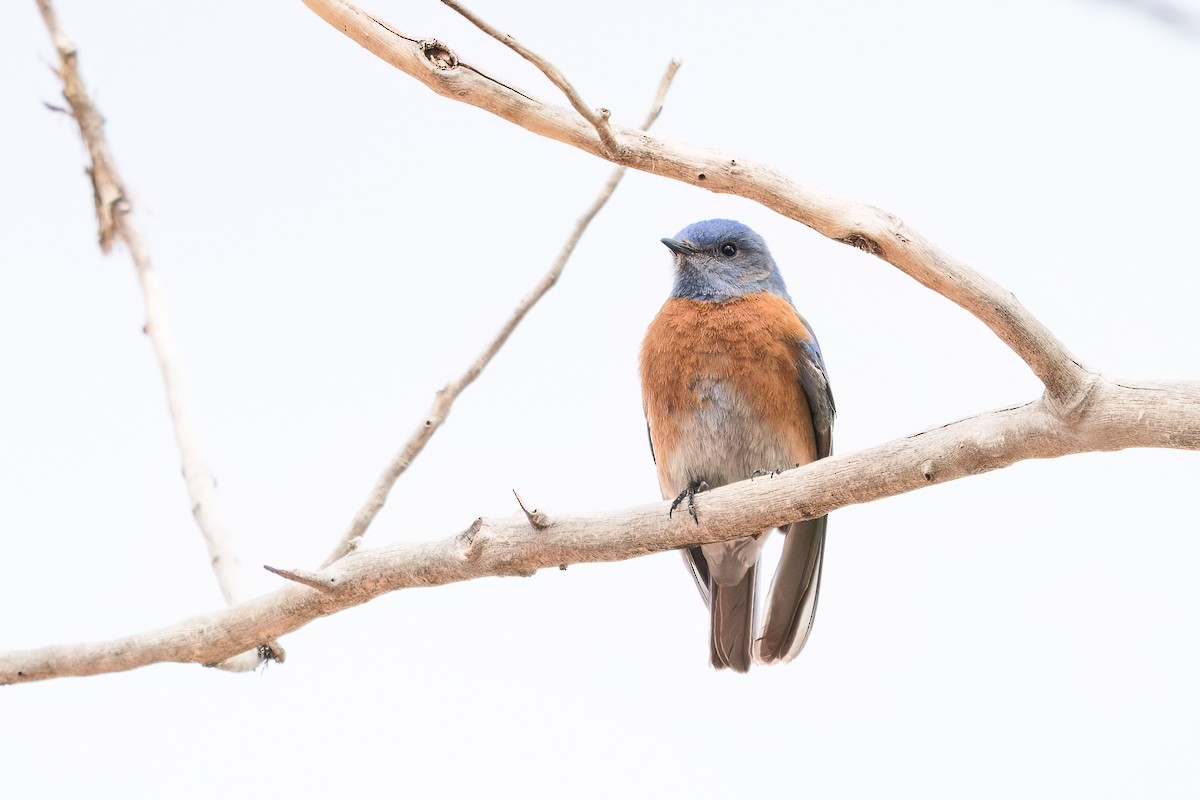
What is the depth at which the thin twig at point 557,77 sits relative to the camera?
301cm

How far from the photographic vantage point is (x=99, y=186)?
569 cm

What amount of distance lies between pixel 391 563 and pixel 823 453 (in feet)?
6.31

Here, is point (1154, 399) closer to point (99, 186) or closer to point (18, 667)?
point (18, 667)

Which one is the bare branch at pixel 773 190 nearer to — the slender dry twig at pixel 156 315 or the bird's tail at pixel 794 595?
the bird's tail at pixel 794 595

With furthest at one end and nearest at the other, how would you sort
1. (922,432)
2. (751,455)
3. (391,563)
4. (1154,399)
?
(751,455) < (391,563) < (922,432) < (1154,399)

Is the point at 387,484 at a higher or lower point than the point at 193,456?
lower

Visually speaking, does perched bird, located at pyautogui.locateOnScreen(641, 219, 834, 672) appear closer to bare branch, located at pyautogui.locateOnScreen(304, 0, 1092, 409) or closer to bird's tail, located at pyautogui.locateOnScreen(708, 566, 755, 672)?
bird's tail, located at pyautogui.locateOnScreen(708, 566, 755, 672)

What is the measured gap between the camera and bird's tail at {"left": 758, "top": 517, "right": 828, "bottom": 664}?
475 centimetres

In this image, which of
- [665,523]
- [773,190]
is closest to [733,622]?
[665,523]

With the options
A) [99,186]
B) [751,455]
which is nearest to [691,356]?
[751,455]

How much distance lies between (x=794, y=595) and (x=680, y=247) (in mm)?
1564

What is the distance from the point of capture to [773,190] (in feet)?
10.4

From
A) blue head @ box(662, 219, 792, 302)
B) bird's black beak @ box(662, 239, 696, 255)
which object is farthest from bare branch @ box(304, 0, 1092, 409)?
bird's black beak @ box(662, 239, 696, 255)

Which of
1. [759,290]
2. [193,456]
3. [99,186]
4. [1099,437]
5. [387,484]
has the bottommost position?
[1099,437]
